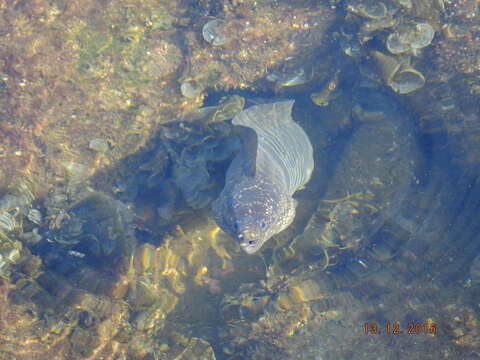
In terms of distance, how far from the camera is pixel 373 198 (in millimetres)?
6156

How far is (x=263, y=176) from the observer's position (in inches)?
196

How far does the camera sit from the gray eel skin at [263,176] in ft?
14.1

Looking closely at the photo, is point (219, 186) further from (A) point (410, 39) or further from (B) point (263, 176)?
(A) point (410, 39)

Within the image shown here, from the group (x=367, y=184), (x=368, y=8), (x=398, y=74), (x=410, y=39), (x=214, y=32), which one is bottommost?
(x=367, y=184)

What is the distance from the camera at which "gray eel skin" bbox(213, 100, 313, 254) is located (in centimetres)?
430

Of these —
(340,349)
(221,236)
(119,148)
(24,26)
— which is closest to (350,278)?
(340,349)

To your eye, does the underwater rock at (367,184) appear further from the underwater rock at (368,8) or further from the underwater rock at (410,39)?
the underwater rock at (368,8)

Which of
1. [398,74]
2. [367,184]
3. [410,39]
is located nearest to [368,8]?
[410,39]

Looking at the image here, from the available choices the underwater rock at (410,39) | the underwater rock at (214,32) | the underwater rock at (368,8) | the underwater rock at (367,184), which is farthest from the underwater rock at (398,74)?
the underwater rock at (214,32)

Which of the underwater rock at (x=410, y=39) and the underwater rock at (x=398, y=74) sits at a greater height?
the underwater rock at (x=410, y=39)

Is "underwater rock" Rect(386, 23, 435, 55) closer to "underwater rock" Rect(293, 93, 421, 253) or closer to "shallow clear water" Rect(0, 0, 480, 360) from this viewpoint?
"shallow clear water" Rect(0, 0, 480, 360)

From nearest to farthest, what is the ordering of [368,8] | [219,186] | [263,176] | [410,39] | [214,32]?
[263,176]
[219,186]
[410,39]
[368,8]
[214,32]

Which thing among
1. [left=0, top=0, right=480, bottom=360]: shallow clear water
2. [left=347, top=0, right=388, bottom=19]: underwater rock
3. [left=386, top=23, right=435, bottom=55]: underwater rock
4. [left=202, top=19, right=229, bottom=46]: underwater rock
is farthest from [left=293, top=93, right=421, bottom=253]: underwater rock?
[left=202, top=19, right=229, bottom=46]: underwater rock

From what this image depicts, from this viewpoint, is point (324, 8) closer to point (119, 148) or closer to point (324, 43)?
point (324, 43)
